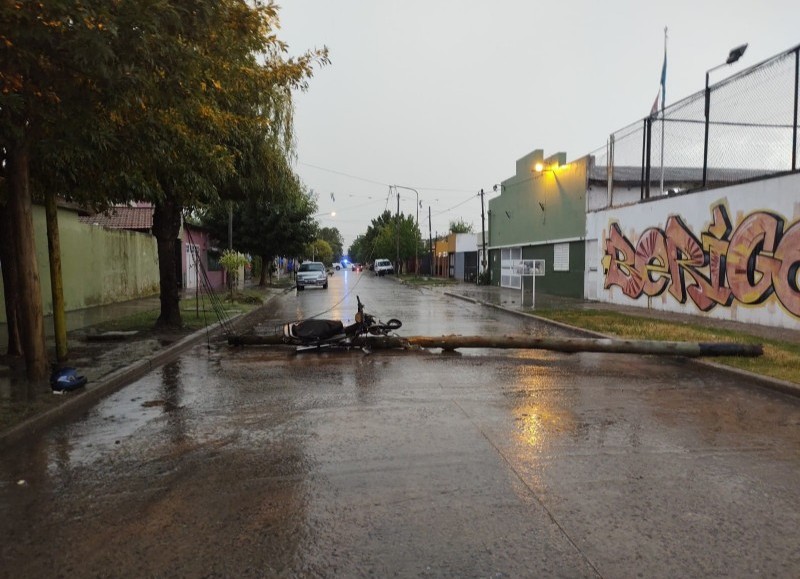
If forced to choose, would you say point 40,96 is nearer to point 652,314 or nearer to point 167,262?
point 167,262

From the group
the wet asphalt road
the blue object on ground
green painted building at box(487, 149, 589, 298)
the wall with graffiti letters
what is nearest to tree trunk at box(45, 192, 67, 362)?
the blue object on ground

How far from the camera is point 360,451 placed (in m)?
5.20

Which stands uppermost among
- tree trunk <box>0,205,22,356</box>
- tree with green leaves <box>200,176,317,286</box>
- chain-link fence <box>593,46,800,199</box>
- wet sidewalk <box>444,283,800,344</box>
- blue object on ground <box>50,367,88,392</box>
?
chain-link fence <box>593,46,800,199</box>

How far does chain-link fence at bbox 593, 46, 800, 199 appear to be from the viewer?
13336 millimetres

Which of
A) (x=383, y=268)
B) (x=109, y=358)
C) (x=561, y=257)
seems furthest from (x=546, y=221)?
(x=383, y=268)

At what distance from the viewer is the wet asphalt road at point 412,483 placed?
336 centimetres

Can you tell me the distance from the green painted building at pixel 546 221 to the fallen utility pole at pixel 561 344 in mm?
10890

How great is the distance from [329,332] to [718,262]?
10356 mm

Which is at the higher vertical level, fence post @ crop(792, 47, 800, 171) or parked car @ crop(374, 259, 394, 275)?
fence post @ crop(792, 47, 800, 171)

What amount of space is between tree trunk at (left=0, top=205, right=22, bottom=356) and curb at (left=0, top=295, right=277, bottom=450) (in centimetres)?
202

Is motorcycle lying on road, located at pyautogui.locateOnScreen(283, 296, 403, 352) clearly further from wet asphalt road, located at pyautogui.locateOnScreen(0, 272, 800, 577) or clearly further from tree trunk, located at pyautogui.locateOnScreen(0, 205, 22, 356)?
tree trunk, located at pyautogui.locateOnScreen(0, 205, 22, 356)

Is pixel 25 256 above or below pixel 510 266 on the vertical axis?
above

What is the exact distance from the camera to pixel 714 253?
15422mm

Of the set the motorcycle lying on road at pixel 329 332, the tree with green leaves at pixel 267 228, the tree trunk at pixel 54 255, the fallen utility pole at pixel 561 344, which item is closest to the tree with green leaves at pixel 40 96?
the tree trunk at pixel 54 255
